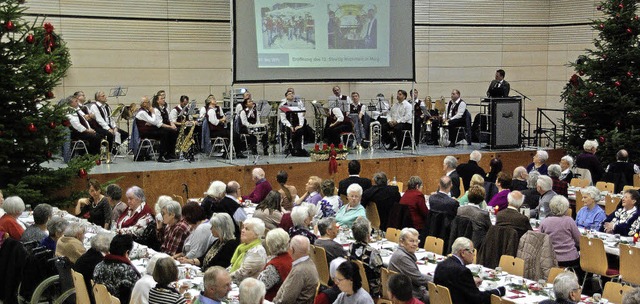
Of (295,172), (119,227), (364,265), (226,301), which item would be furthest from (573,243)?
(295,172)

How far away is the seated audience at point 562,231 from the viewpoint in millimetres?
8867

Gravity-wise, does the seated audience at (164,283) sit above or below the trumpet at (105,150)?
below

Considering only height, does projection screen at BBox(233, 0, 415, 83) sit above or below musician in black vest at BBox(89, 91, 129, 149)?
above

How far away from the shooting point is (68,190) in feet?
42.7

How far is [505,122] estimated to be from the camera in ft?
56.6

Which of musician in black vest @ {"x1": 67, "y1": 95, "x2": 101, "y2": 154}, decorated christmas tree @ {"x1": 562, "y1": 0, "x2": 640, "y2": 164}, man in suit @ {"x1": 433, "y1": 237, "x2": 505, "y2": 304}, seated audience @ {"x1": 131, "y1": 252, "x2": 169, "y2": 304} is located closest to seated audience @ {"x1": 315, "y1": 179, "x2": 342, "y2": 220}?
man in suit @ {"x1": 433, "y1": 237, "x2": 505, "y2": 304}

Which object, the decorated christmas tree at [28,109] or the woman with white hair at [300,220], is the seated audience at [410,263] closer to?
the woman with white hair at [300,220]

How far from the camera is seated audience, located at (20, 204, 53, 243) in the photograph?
→ 27.9 feet

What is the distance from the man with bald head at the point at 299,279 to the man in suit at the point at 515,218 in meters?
2.99

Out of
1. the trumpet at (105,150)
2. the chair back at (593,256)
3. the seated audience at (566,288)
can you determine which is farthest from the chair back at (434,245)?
the trumpet at (105,150)

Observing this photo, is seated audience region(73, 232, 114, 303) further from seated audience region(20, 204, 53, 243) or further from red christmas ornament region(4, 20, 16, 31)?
red christmas ornament region(4, 20, 16, 31)

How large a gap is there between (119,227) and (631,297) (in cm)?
603

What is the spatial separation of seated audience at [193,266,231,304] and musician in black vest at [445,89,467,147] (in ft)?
41.5

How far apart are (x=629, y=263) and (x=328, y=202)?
353 cm
